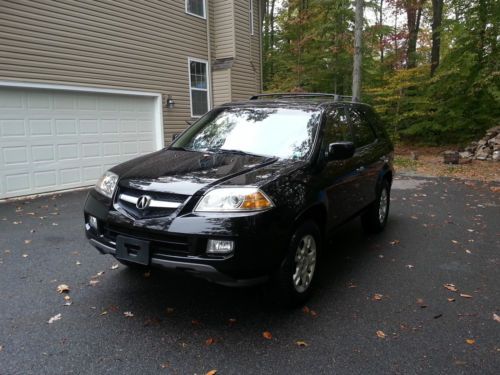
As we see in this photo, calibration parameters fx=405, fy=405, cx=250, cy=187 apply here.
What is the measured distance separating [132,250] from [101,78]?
8.00 m

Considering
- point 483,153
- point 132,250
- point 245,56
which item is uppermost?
point 245,56

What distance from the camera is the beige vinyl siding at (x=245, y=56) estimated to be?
1359cm

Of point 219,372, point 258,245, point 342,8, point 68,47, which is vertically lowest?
point 219,372

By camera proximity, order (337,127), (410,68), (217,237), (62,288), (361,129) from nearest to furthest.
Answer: (217,237)
(62,288)
(337,127)
(361,129)
(410,68)

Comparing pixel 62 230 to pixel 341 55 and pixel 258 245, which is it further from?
pixel 341 55

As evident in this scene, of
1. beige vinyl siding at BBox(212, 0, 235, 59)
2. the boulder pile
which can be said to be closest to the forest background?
the boulder pile

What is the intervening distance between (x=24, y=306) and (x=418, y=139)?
17.2 metres

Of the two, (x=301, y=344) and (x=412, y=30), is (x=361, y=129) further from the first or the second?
(x=412, y=30)

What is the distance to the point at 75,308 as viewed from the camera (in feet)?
11.5

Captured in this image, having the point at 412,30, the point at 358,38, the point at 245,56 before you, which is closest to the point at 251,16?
the point at 245,56

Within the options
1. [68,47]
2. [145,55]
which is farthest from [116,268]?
[145,55]

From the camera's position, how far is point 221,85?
13398mm

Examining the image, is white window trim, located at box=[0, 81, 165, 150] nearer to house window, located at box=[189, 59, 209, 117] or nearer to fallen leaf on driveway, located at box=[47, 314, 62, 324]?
house window, located at box=[189, 59, 209, 117]

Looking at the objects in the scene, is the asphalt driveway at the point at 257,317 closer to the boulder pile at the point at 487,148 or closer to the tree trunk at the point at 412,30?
the boulder pile at the point at 487,148
